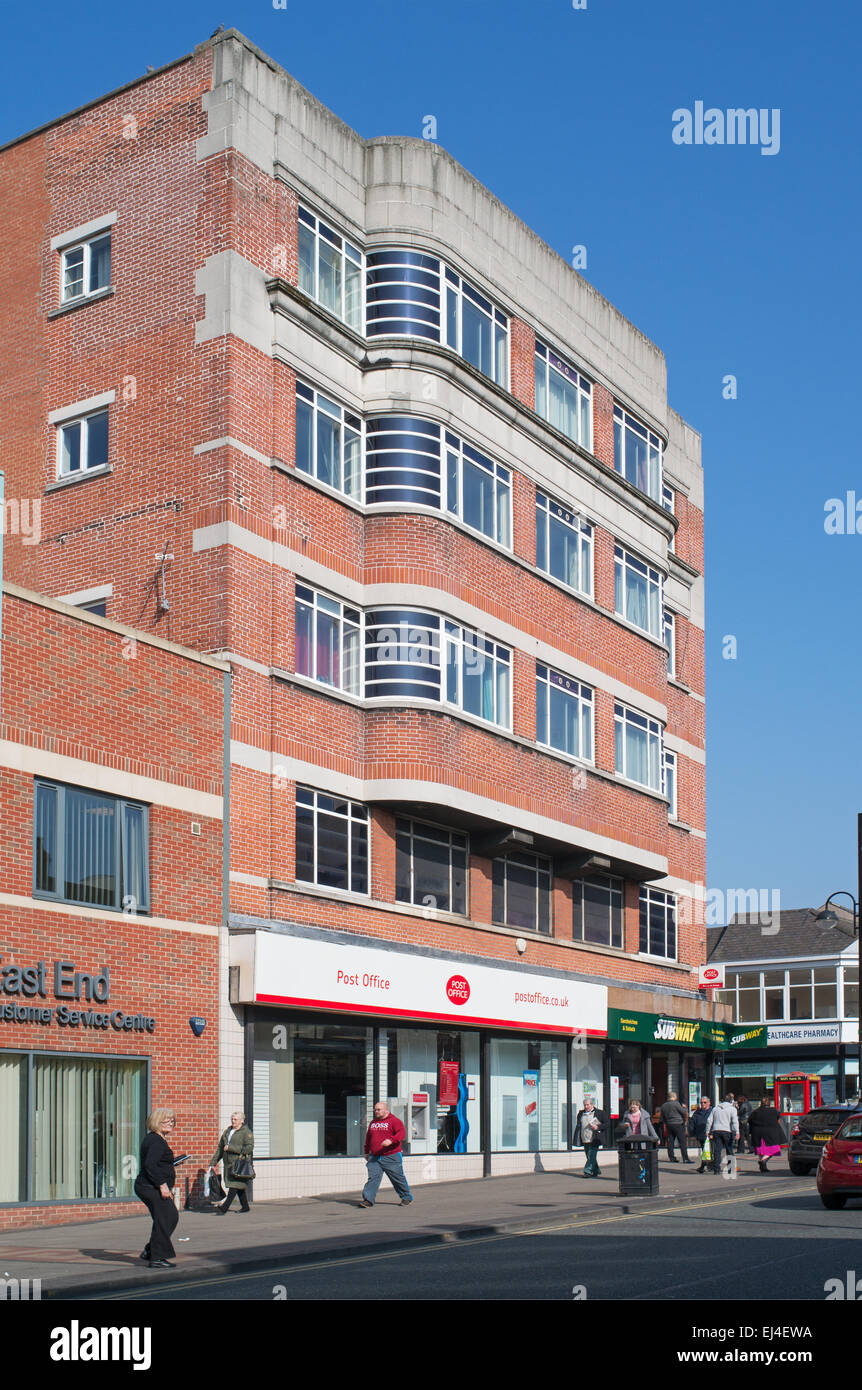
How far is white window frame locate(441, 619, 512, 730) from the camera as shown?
→ 30797mm

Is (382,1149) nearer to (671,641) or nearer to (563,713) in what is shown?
(563,713)

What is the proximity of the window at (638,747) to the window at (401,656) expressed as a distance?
899 centimetres

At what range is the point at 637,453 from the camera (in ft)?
135

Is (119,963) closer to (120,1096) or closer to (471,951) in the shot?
(120,1096)

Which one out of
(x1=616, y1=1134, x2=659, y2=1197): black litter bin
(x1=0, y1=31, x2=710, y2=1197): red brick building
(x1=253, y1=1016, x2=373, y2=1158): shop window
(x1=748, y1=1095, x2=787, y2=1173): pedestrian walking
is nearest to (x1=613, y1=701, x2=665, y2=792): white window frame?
(x1=0, y1=31, x2=710, y2=1197): red brick building

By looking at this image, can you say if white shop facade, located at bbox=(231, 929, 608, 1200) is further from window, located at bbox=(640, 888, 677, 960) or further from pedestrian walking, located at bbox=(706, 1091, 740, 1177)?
window, located at bbox=(640, 888, 677, 960)

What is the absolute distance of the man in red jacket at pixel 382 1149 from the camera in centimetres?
2347

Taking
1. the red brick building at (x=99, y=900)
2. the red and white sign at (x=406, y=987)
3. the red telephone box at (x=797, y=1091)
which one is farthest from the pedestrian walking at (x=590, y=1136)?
the red telephone box at (x=797, y=1091)

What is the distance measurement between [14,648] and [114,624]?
203cm

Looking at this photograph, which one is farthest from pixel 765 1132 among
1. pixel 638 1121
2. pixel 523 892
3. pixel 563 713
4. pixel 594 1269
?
pixel 594 1269

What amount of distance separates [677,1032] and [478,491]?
610 inches

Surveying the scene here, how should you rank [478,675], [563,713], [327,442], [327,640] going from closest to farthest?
[327,640]
[327,442]
[478,675]
[563,713]
